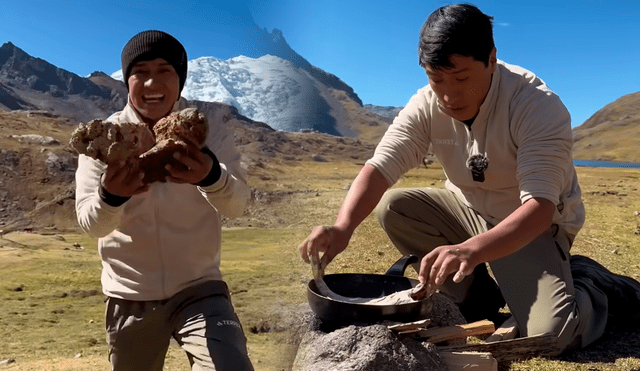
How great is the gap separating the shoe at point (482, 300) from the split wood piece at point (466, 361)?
1345 mm

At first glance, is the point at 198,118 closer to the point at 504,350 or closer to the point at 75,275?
the point at 504,350

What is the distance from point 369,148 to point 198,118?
13702 cm

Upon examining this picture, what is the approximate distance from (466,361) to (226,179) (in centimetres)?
167

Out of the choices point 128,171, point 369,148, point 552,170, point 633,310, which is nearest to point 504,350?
point 552,170

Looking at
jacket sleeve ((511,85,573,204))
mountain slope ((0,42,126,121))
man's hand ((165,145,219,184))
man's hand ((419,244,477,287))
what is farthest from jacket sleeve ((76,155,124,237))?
mountain slope ((0,42,126,121))

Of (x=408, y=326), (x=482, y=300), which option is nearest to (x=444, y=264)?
(x=408, y=326)

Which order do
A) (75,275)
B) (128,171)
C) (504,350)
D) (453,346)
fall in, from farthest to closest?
(75,275), (504,350), (453,346), (128,171)

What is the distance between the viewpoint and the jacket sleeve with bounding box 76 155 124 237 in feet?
7.37

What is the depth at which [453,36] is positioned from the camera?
3141mm

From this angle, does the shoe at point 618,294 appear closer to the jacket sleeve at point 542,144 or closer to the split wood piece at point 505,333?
the split wood piece at point 505,333

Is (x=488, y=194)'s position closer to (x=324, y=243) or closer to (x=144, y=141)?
(x=324, y=243)

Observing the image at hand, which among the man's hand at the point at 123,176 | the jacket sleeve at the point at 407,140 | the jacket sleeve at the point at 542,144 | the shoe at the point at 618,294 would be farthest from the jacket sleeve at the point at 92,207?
the shoe at the point at 618,294

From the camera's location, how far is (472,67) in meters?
3.29

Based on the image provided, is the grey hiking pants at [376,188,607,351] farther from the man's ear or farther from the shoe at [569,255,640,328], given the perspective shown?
the man's ear
